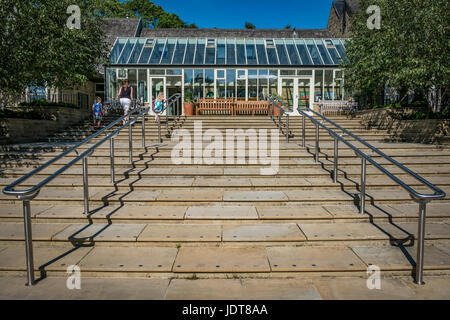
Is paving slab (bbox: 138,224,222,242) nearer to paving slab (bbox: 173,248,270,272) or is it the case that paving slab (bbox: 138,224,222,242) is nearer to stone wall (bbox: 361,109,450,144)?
paving slab (bbox: 173,248,270,272)

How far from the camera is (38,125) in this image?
11.0m

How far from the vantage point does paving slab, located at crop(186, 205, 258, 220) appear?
15.0ft

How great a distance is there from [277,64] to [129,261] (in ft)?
59.4

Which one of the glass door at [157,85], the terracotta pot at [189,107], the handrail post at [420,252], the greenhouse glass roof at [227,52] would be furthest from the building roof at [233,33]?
the handrail post at [420,252]

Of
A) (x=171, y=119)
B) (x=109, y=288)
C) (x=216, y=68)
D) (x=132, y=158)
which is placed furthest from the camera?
(x=216, y=68)

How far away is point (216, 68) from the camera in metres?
19.2

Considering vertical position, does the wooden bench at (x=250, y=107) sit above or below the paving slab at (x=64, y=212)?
above

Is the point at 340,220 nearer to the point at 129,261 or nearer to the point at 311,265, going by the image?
the point at 311,265

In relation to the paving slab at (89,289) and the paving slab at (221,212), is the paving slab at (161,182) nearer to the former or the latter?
the paving slab at (221,212)

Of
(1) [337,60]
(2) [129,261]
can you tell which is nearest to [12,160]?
(2) [129,261]

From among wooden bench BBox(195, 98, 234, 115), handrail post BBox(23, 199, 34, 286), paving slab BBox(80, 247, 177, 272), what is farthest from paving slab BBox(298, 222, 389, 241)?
wooden bench BBox(195, 98, 234, 115)

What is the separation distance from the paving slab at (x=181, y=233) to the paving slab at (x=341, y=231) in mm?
1289

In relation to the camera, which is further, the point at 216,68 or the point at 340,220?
the point at 216,68

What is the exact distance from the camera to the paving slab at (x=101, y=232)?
400cm
